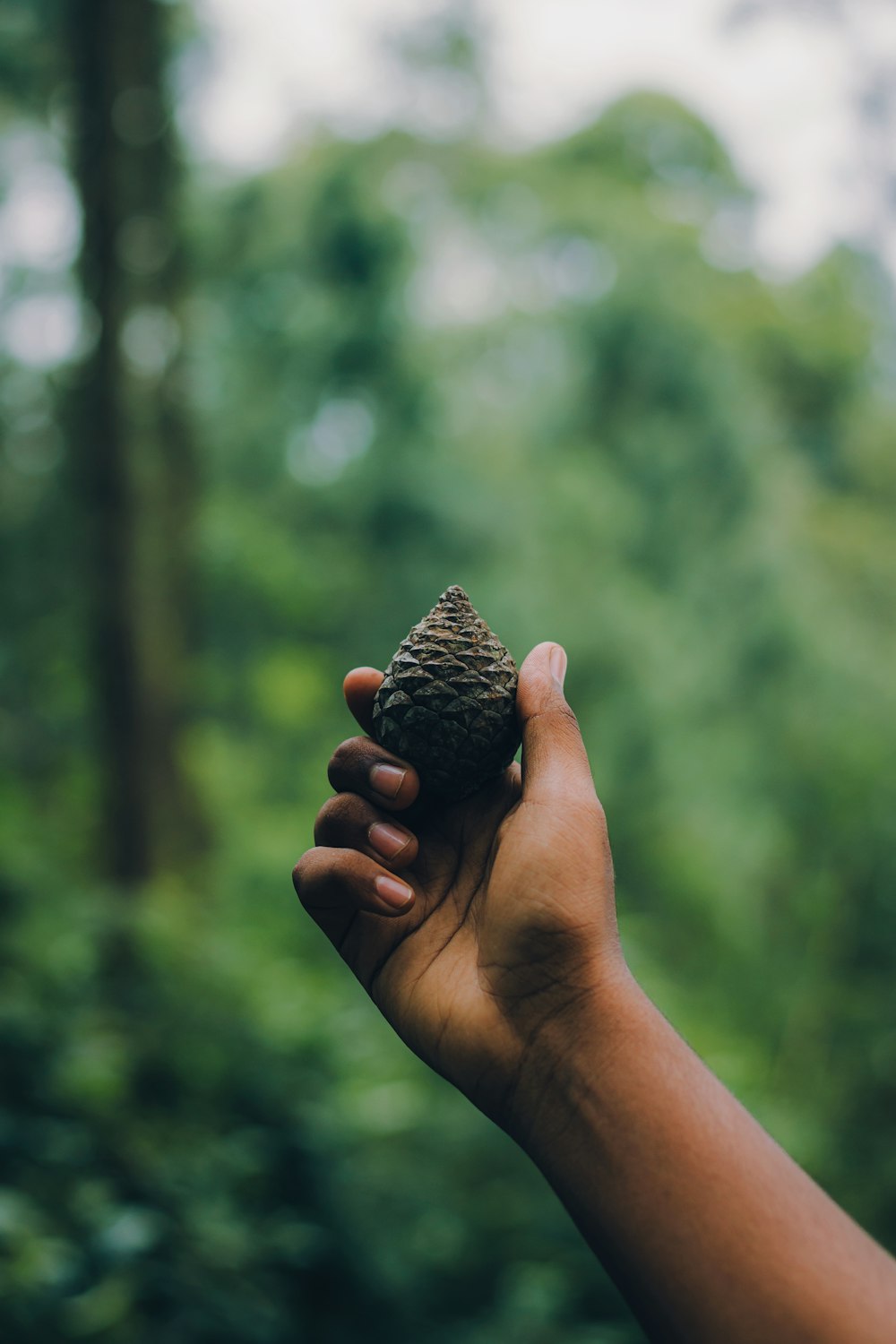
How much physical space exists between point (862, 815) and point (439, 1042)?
24.5 feet

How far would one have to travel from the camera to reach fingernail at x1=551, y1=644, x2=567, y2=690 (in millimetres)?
1910

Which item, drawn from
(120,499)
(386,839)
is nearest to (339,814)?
(386,839)

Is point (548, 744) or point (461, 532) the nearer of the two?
point (548, 744)

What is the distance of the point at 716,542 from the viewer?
895cm

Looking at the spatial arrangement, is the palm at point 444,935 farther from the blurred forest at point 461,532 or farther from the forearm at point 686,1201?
the blurred forest at point 461,532

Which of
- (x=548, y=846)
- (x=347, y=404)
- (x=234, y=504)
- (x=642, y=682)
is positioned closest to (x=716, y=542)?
(x=642, y=682)

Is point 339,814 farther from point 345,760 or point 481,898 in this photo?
point 481,898

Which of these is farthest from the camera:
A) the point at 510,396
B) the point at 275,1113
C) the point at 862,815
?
the point at 510,396

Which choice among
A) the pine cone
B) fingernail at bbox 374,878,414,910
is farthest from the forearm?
the pine cone

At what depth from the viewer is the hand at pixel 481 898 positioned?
1.61m

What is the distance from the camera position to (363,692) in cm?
198

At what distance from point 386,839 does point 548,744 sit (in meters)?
0.32

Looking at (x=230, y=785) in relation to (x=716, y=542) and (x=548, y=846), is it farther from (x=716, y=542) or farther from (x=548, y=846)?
(x=548, y=846)

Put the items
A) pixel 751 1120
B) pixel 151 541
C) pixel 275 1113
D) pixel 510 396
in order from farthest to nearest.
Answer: pixel 510 396 < pixel 151 541 < pixel 275 1113 < pixel 751 1120
